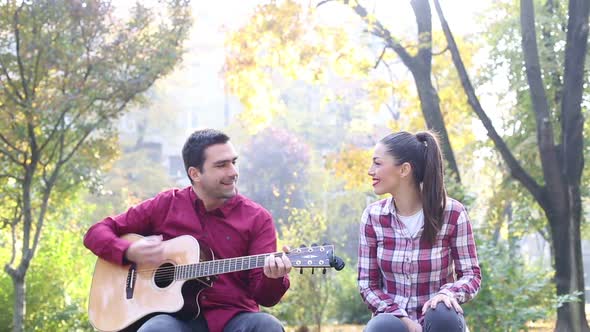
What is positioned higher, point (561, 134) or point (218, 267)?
point (561, 134)

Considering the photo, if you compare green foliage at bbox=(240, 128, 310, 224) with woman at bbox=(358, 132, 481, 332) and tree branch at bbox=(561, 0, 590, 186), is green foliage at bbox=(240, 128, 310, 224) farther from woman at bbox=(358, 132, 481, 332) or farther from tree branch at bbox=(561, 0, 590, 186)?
woman at bbox=(358, 132, 481, 332)

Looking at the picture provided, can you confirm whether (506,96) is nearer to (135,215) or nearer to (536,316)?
(536,316)

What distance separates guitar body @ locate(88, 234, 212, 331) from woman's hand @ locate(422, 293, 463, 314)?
0.98 metres

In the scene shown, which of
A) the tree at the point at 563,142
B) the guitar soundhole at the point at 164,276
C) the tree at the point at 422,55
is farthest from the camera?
the tree at the point at 422,55

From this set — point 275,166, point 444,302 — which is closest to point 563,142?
point 444,302

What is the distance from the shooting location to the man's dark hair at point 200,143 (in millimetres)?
3555

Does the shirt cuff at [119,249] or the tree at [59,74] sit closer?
the shirt cuff at [119,249]

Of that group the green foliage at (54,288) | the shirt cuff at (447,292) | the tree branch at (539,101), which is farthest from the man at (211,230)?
the tree branch at (539,101)

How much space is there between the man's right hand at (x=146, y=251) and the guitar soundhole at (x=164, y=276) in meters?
0.04

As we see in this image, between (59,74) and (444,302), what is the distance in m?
4.91

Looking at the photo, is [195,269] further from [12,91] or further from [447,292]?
[12,91]

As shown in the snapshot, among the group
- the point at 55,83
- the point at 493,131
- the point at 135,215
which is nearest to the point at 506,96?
the point at 493,131

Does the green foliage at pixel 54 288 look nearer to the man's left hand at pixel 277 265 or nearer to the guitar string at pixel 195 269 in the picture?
the guitar string at pixel 195 269

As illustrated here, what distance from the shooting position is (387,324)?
2920 mm
